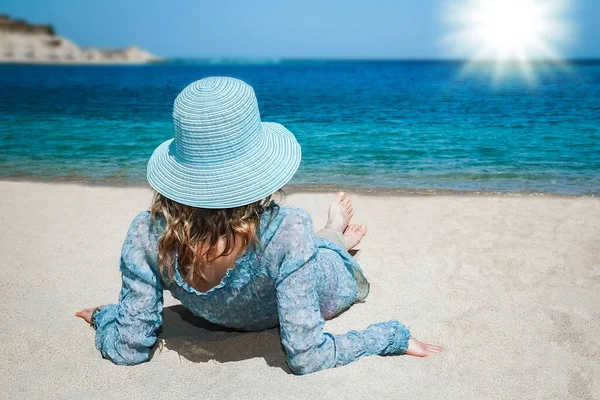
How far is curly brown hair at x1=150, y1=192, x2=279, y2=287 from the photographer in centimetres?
247

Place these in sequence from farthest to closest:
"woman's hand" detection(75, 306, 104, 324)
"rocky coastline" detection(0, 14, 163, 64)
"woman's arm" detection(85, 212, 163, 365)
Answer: "rocky coastline" detection(0, 14, 163, 64) → "woman's hand" detection(75, 306, 104, 324) → "woman's arm" detection(85, 212, 163, 365)

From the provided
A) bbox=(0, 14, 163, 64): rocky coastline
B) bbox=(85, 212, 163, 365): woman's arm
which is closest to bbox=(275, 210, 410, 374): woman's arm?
bbox=(85, 212, 163, 365): woman's arm

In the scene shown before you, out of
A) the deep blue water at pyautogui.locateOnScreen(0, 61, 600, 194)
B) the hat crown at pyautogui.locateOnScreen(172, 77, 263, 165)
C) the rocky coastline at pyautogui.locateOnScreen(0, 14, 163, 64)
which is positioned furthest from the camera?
the rocky coastline at pyautogui.locateOnScreen(0, 14, 163, 64)

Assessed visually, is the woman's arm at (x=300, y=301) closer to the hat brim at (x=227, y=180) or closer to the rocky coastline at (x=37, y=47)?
the hat brim at (x=227, y=180)

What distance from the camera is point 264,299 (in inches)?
112

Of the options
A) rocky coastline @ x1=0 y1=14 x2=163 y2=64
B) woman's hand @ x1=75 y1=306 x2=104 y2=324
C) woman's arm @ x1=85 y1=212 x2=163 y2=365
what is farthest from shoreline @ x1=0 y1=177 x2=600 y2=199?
rocky coastline @ x1=0 y1=14 x2=163 y2=64

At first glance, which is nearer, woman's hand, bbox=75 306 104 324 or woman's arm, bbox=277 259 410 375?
woman's arm, bbox=277 259 410 375

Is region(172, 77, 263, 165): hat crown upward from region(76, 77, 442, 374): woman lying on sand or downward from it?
upward

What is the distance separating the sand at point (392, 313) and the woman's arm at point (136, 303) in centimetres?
14

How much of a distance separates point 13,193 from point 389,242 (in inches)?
176

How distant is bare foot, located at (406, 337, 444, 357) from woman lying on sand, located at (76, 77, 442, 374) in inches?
5.3

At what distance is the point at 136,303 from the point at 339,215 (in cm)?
188

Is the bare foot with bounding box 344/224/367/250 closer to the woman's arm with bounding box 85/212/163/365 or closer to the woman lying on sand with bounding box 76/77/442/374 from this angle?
the woman lying on sand with bounding box 76/77/442/374

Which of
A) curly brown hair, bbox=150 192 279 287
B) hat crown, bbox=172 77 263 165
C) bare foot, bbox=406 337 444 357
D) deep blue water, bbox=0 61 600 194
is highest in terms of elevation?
hat crown, bbox=172 77 263 165
